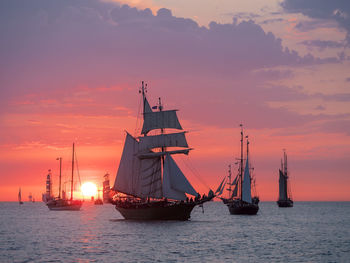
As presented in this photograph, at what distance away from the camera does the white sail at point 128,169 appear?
114 metres

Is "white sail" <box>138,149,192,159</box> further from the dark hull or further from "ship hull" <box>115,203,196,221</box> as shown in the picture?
the dark hull

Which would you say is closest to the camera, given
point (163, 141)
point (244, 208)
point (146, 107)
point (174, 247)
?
point (174, 247)

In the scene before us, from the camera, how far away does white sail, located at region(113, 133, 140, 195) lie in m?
114

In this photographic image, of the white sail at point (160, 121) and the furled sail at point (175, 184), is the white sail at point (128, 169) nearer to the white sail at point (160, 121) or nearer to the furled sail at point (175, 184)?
the white sail at point (160, 121)

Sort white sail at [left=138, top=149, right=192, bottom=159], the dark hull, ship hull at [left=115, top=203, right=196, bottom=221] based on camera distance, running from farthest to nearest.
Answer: the dark hull
white sail at [left=138, top=149, right=192, bottom=159]
ship hull at [left=115, top=203, right=196, bottom=221]

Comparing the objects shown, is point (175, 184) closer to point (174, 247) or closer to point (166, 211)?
point (166, 211)

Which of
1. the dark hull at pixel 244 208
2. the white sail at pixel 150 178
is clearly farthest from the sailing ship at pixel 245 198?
the white sail at pixel 150 178

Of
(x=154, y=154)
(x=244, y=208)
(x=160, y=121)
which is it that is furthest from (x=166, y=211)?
(x=244, y=208)

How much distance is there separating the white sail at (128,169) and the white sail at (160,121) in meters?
4.27

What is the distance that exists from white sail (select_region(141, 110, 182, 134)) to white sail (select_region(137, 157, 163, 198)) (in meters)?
6.56

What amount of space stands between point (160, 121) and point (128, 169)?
11.5 meters

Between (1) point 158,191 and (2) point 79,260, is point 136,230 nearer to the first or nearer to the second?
(1) point 158,191

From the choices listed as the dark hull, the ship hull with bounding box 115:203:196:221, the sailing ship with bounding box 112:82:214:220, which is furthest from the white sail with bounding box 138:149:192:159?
the dark hull

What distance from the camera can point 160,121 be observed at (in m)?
116
